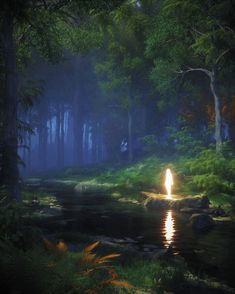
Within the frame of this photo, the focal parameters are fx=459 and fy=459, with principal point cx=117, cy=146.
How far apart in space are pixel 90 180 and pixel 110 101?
29.2m

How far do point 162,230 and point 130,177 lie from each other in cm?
2186

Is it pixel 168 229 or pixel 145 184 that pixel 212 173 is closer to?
pixel 145 184

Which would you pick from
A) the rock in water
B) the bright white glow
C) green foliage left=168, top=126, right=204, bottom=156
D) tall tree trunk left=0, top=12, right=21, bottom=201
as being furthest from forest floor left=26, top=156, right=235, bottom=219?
tall tree trunk left=0, top=12, right=21, bottom=201

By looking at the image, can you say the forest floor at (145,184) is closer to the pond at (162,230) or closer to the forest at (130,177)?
the forest at (130,177)

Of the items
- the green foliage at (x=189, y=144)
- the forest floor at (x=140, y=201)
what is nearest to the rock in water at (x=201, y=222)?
the forest floor at (x=140, y=201)

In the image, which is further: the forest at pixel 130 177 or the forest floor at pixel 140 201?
the forest floor at pixel 140 201

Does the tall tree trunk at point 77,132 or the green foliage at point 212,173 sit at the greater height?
the tall tree trunk at point 77,132

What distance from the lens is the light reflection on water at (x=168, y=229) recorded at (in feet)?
50.4


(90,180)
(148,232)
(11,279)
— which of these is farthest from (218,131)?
(11,279)

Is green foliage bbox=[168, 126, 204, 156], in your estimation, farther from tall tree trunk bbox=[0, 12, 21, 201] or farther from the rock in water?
tall tree trunk bbox=[0, 12, 21, 201]

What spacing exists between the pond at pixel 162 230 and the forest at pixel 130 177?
5 cm

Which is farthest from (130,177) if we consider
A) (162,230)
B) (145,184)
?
(162,230)

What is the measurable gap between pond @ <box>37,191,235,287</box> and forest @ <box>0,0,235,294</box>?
5cm

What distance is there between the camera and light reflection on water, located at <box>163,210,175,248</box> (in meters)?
15.4
